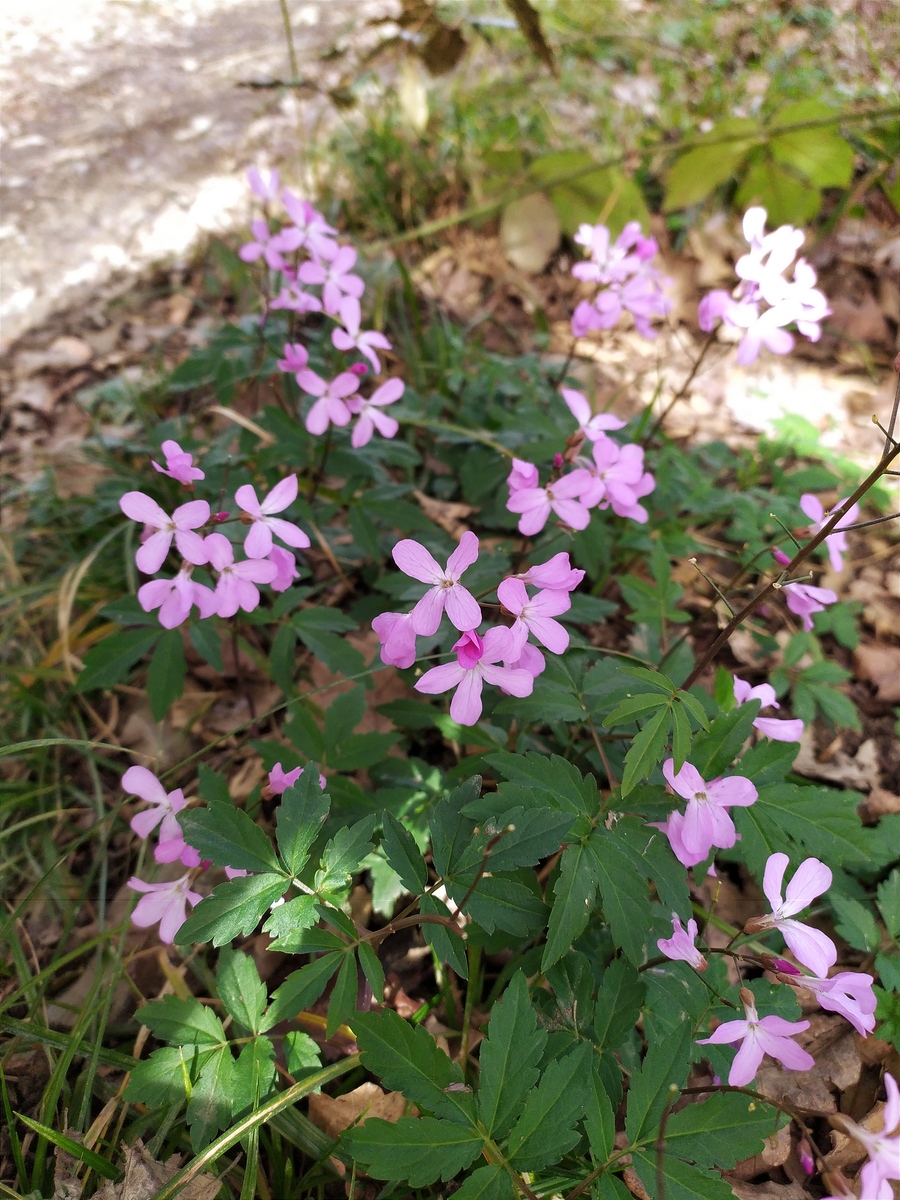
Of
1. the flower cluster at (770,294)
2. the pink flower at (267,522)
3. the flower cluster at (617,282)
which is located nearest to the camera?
the pink flower at (267,522)

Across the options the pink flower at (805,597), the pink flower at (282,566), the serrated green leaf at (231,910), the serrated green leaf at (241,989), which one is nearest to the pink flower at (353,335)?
the pink flower at (282,566)

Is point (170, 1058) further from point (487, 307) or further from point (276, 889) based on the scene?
point (487, 307)

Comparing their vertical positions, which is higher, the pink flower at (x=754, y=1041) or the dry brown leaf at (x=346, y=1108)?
the pink flower at (x=754, y=1041)

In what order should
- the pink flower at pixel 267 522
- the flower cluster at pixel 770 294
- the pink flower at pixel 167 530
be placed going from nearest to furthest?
the pink flower at pixel 167 530
the pink flower at pixel 267 522
the flower cluster at pixel 770 294

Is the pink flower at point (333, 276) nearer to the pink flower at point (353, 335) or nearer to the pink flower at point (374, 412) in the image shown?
the pink flower at point (353, 335)

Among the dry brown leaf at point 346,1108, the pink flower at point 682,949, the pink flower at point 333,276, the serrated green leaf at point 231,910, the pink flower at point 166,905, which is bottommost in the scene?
the dry brown leaf at point 346,1108

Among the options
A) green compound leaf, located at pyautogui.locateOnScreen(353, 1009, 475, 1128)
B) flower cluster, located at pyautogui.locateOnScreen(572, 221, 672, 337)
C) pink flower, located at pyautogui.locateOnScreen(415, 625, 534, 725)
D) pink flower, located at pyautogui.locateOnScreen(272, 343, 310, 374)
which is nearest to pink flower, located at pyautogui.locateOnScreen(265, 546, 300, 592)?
pink flower, located at pyautogui.locateOnScreen(415, 625, 534, 725)

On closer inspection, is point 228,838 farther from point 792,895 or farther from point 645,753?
point 792,895
